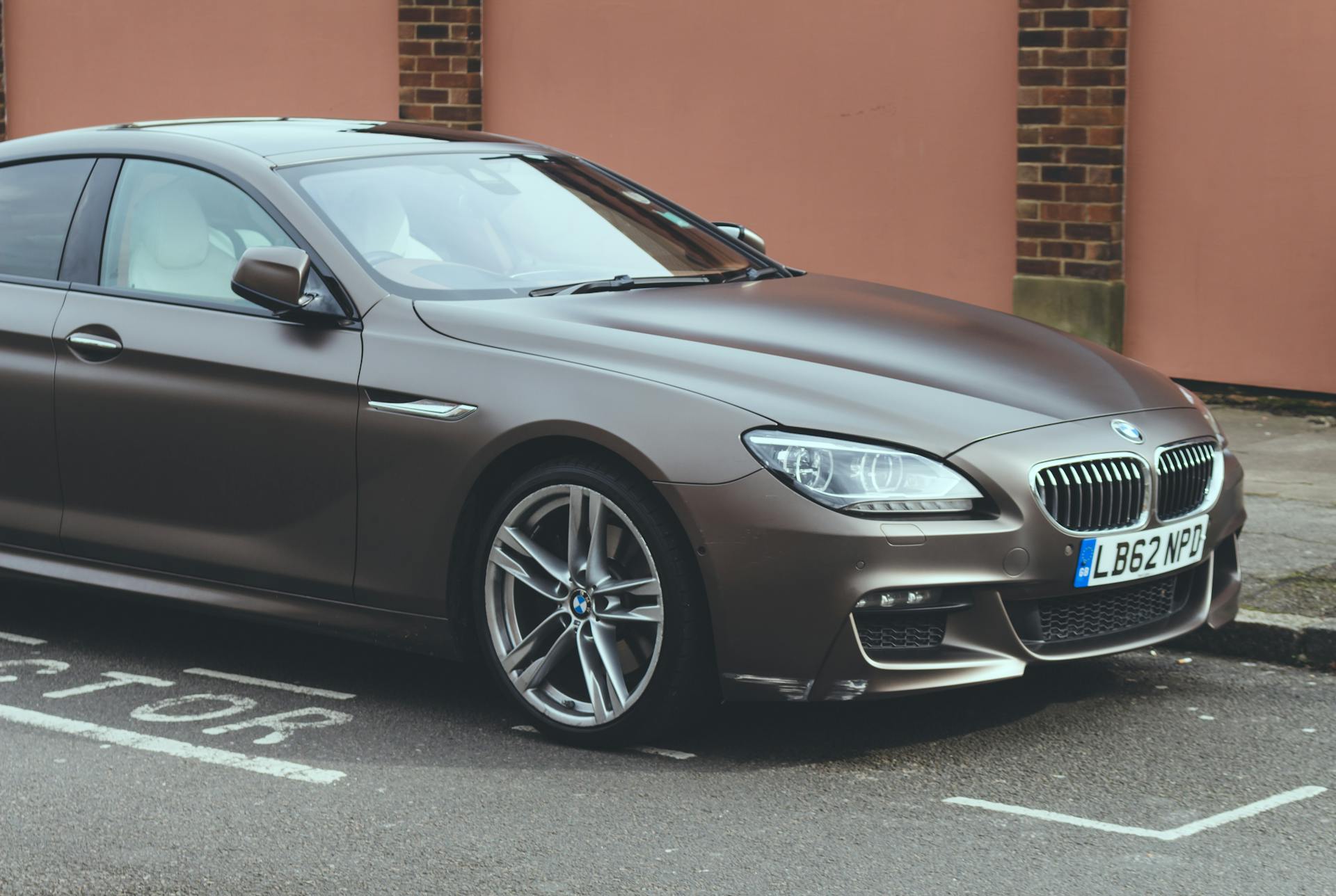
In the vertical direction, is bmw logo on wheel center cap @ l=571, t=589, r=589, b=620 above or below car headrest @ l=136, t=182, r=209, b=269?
below

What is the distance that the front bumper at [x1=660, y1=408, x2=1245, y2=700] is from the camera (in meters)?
4.73

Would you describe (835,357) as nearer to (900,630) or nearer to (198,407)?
(900,630)

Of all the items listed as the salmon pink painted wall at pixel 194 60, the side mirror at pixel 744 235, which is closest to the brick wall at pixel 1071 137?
the side mirror at pixel 744 235

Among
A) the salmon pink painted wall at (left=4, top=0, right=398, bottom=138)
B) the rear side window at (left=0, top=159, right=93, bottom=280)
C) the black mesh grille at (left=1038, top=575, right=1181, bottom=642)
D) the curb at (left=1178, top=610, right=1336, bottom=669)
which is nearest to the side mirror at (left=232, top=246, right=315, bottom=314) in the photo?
the rear side window at (left=0, top=159, right=93, bottom=280)

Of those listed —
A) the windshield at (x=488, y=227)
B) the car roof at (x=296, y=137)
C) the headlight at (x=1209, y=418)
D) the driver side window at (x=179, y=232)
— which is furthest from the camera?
the car roof at (x=296, y=137)

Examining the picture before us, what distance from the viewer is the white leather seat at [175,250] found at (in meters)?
5.89

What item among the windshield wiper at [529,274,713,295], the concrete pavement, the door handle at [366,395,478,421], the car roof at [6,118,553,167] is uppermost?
the car roof at [6,118,553,167]

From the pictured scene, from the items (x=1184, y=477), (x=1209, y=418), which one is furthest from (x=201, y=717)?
(x=1209, y=418)

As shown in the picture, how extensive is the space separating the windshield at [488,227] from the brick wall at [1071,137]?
15.8 ft

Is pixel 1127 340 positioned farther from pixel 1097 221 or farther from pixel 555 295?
pixel 555 295

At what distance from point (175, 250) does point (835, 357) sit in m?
2.16

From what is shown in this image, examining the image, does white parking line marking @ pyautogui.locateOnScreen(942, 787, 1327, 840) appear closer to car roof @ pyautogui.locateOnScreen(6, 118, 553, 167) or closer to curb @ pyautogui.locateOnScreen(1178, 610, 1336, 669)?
curb @ pyautogui.locateOnScreen(1178, 610, 1336, 669)

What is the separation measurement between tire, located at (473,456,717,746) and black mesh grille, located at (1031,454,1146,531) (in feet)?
3.03

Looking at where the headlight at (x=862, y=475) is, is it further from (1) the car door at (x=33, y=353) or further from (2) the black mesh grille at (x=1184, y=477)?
(1) the car door at (x=33, y=353)
